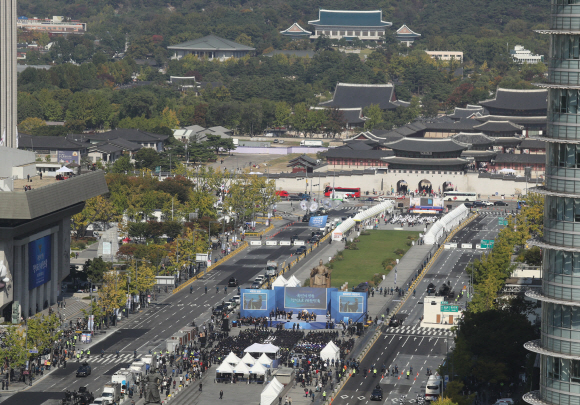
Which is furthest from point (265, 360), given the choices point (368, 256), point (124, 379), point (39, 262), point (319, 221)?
point (319, 221)

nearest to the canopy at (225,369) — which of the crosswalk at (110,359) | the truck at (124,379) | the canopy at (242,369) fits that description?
the canopy at (242,369)

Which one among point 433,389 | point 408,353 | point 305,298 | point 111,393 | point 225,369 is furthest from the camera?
point 305,298

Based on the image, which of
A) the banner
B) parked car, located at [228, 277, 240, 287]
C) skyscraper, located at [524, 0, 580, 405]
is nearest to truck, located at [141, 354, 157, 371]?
the banner

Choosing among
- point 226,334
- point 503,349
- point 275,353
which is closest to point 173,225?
point 226,334

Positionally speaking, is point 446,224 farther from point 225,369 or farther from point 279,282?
point 225,369

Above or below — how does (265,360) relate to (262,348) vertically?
below

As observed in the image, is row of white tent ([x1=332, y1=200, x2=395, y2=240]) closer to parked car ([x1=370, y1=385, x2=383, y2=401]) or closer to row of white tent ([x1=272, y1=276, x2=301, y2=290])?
row of white tent ([x1=272, y1=276, x2=301, y2=290])

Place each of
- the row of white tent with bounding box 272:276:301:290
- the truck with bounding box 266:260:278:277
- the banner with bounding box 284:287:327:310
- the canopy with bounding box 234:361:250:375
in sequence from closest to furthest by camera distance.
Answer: the canopy with bounding box 234:361:250:375, the banner with bounding box 284:287:327:310, the row of white tent with bounding box 272:276:301:290, the truck with bounding box 266:260:278:277
